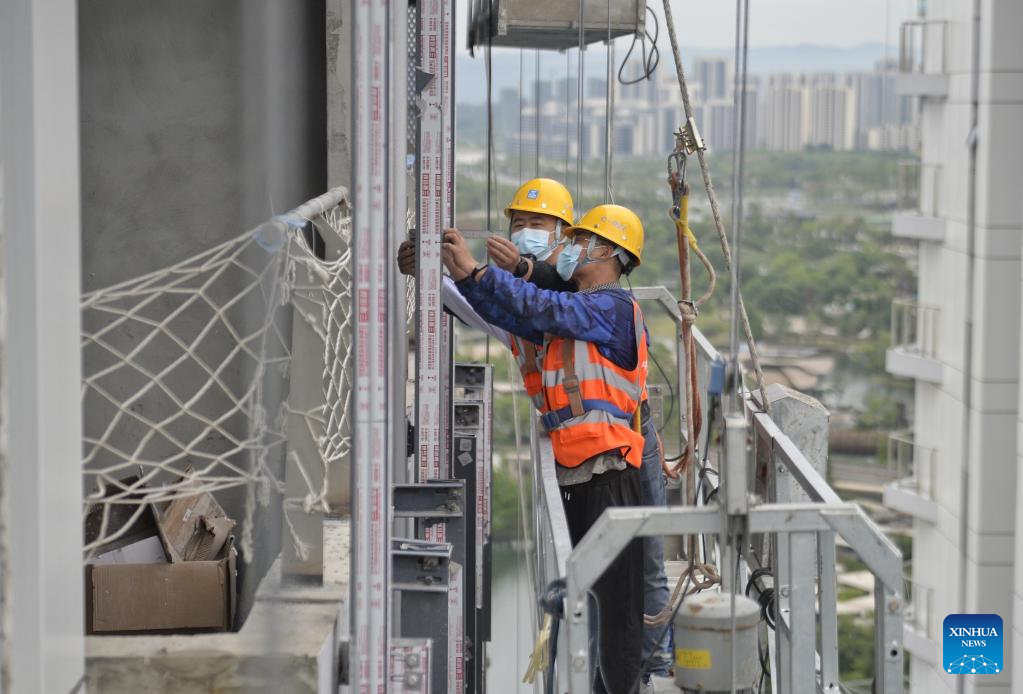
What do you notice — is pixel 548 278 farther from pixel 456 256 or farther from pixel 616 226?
pixel 456 256

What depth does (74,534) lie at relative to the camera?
2.59 meters

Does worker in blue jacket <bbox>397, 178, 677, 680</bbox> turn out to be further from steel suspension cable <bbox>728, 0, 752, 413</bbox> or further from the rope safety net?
steel suspension cable <bbox>728, 0, 752, 413</bbox>

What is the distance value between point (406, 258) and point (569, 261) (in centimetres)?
65

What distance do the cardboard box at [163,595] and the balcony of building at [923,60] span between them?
56.6ft

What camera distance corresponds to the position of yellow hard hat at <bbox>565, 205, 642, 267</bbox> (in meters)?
5.32

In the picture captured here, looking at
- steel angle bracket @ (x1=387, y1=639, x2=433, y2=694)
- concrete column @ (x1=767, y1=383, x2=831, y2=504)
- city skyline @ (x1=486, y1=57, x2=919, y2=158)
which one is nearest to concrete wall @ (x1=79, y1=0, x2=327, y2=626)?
steel angle bracket @ (x1=387, y1=639, x2=433, y2=694)

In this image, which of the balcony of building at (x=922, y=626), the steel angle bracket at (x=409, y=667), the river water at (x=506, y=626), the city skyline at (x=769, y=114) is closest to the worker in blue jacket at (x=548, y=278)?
the steel angle bracket at (x=409, y=667)

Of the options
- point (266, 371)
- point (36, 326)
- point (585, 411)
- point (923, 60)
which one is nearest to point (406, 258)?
point (585, 411)

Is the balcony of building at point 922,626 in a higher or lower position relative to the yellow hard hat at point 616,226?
lower

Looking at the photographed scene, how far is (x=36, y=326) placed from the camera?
237 centimetres

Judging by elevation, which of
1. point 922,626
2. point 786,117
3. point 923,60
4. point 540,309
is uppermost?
point 786,117

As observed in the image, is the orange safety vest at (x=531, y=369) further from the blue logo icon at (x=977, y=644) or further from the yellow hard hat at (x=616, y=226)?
the blue logo icon at (x=977, y=644)

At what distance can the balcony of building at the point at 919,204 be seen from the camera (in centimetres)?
2067

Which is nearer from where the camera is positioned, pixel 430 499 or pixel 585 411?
pixel 430 499
